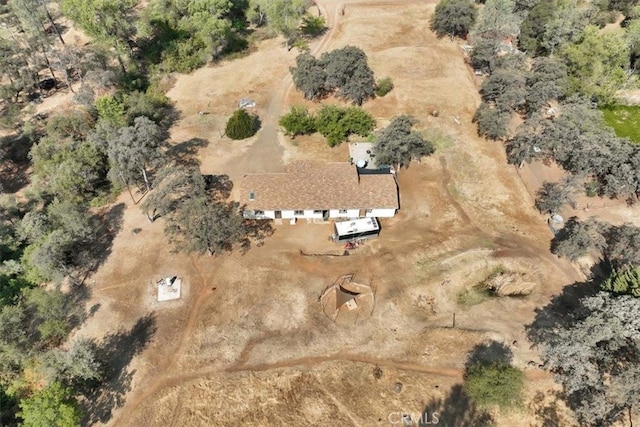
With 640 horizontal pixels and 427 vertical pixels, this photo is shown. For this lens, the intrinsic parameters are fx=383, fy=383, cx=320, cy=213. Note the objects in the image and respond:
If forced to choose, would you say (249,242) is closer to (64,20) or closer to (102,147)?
(102,147)

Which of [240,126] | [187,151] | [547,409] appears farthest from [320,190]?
[547,409]

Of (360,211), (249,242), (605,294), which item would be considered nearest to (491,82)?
(360,211)

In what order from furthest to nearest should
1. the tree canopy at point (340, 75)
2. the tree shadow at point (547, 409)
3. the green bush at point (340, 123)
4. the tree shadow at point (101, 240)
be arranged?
1. the tree canopy at point (340, 75)
2. the green bush at point (340, 123)
3. the tree shadow at point (101, 240)
4. the tree shadow at point (547, 409)

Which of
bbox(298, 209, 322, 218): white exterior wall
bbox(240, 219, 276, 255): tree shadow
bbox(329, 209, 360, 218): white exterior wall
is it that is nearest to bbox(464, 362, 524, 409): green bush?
bbox(329, 209, 360, 218): white exterior wall

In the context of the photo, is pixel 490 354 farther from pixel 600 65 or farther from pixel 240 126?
pixel 600 65

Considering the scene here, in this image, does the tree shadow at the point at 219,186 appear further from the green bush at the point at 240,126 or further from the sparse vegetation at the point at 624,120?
the sparse vegetation at the point at 624,120

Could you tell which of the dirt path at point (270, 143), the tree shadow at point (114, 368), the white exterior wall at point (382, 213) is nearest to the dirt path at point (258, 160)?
the dirt path at point (270, 143)

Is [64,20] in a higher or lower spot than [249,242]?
higher
